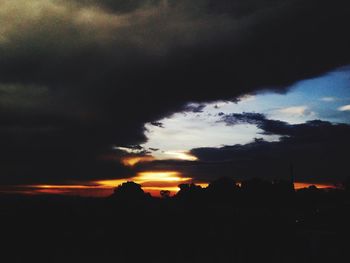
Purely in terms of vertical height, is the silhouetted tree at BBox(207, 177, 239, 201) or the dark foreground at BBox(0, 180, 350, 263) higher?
the silhouetted tree at BBox(207, 177, 239, 201)

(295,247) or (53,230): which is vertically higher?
(53,230)

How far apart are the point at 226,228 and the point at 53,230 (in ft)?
44.4

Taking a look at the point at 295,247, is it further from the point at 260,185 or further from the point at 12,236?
the point at 260,185

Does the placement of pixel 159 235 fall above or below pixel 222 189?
below

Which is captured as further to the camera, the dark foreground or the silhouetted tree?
the silhouetted tree

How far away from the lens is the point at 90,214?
2694 centimetres

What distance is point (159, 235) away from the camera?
2623cm

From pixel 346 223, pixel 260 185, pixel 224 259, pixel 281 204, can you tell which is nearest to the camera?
pixel 224 259

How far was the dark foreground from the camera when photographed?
23.6m

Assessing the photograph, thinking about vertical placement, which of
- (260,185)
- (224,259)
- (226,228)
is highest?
(260,185)

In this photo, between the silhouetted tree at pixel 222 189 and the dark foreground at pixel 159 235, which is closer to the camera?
the dark foreground at pixel 159 235

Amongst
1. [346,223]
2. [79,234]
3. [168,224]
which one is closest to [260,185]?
[346,223]

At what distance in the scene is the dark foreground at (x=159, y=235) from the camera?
23.6 metres

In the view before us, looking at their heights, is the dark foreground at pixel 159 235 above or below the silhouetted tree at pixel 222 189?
below
